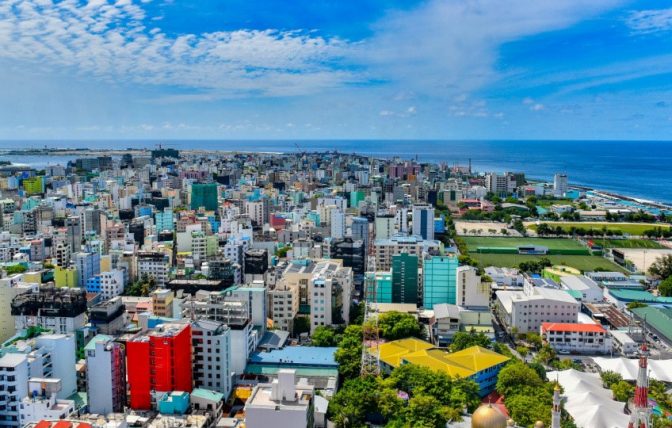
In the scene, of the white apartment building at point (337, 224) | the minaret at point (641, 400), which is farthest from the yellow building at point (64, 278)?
the minaret at point (641, 400)

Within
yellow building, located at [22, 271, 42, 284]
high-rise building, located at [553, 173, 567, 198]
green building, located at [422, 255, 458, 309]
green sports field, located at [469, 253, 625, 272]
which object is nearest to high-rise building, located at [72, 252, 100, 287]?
yellow building, located at [22, 271, 42, 284]

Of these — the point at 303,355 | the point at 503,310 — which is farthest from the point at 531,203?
the point at 303,355

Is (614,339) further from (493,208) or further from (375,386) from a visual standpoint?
(493,208)

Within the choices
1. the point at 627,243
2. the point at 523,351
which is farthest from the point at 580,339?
the point at 627,243

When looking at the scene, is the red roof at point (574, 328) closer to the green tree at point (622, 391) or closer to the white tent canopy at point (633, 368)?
the white tent canopy at point (633, 368)

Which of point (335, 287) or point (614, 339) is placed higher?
point (335, 287)

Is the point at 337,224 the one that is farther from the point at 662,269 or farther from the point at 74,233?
the point at 662,269
